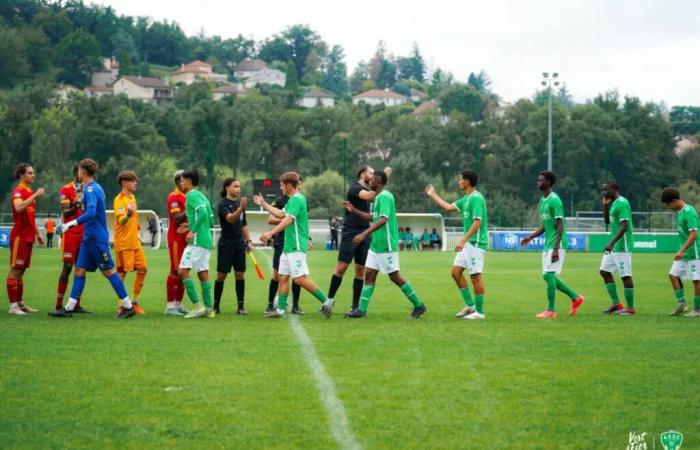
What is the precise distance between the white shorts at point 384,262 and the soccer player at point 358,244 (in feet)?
1.27

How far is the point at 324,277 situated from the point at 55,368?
15.4 meters

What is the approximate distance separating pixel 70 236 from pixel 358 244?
4.12 m

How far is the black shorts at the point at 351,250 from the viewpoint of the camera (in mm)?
14047

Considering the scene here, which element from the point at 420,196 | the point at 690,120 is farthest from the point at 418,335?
the point at 690,120

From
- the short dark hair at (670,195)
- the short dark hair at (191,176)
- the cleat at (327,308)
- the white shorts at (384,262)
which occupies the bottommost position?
the cleat at (327,308)

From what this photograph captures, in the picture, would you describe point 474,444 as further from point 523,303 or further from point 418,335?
point 523,303

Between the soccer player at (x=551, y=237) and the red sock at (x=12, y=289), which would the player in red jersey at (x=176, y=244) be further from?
the soccer player at (x=551, y=237)

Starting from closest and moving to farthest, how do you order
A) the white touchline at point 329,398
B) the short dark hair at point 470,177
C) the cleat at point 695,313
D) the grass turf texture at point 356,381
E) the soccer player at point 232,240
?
1. the white touchline at point 329,398
2. the grass turf texture at point 356,381
3. the short dark hair at point 470,177
4. the soccer player at point 232,240
5. the cleat at point 695,313

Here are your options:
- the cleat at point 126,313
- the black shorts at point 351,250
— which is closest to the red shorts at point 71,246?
the cleat at point 126,313

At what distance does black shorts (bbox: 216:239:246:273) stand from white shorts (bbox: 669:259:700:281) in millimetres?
6535

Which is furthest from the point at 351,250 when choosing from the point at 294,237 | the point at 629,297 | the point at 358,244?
the point at 629,297

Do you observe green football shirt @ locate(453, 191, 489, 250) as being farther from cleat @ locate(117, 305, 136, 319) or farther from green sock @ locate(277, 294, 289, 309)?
cleat @ locate(117, 305, 136, 319)

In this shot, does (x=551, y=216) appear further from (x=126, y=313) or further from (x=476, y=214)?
(x=126, y=313)

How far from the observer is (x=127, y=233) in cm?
A: 1462
